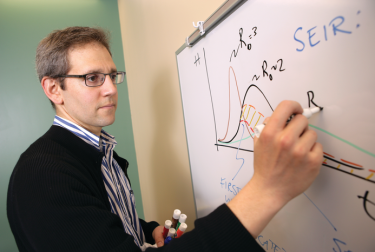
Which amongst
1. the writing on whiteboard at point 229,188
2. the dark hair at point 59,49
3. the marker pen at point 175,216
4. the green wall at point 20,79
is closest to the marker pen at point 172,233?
the marker pen at point 175,216

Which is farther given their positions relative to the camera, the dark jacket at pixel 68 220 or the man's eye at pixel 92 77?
the man's eye at pixel 92 77

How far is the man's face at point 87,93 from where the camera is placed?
0.69 m

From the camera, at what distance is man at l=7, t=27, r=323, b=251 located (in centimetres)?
31

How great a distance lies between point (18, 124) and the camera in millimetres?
1357

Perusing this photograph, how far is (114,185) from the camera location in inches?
28.2

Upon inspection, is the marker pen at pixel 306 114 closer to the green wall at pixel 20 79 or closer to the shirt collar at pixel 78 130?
the shirt collar at pixel 78 130

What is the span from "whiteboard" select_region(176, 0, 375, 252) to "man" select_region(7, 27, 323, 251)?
0.07 meters

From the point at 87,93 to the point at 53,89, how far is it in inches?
5.7

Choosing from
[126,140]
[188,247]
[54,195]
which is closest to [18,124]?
[126,140]

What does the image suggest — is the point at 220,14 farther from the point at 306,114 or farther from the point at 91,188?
the point at 91,188

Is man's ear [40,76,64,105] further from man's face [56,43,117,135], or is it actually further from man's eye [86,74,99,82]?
man's eye [86,74,99,82]

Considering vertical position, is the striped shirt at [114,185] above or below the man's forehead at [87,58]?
below

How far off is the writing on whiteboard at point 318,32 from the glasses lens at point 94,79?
2.04 ft

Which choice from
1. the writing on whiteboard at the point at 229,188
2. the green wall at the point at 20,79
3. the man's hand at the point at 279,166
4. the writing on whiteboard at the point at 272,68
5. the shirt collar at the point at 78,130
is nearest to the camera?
the man's hand at the point at 279,166
